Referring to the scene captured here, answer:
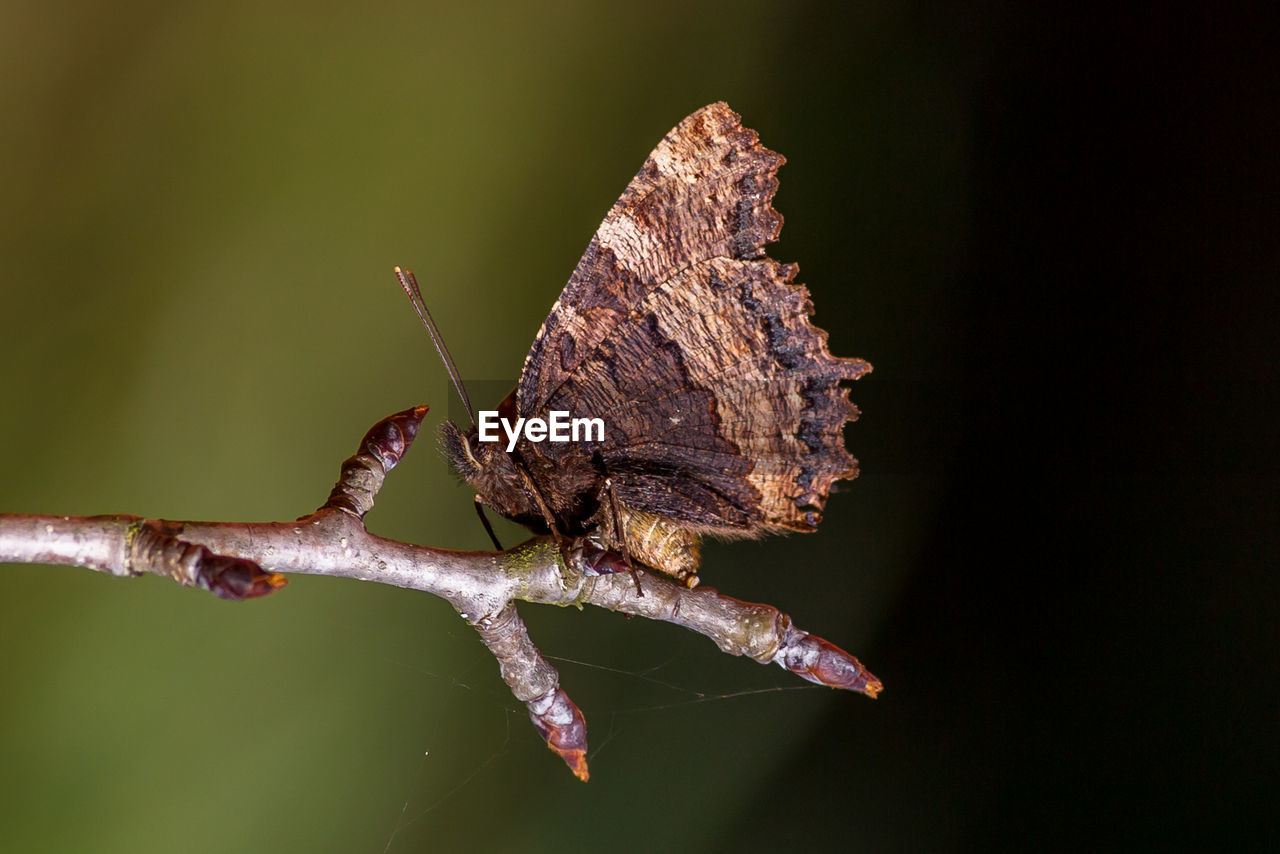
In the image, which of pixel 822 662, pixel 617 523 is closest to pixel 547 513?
pixel 617 523

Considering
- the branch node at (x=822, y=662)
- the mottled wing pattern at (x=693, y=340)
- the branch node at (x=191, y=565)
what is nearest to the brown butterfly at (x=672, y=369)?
the mottled wing pattern at (x=693, y=340)

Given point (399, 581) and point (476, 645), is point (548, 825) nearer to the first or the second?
point (476, 645)

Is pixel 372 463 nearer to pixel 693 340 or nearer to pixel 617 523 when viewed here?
pixel 617 523

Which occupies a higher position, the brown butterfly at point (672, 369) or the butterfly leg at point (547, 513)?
the brown butterfly at point (672, 369)

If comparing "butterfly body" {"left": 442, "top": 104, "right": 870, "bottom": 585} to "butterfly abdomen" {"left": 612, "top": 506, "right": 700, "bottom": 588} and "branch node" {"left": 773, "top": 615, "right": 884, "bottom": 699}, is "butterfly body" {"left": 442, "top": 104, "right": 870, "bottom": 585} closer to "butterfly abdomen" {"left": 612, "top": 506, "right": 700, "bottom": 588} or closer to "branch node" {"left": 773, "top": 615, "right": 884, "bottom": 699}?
"butterfly abdomen" {"left": 612, "top": 506, "right": 700, "bottom": 588}

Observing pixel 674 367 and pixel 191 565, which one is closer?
pixel 191 565

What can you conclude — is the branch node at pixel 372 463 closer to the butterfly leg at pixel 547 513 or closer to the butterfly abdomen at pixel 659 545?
the butterfly leg at pixel 547 513

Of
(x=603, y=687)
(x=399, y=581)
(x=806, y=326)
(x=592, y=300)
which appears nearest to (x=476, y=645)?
(x=603, y=687)

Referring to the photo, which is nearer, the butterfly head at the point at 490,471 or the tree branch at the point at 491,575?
the tree branch at the point at 491,575
